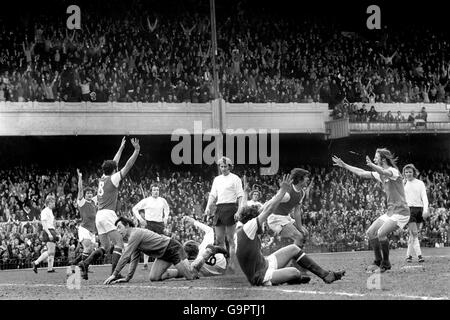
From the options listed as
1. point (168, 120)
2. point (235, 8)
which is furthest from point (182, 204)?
point (235, 8)

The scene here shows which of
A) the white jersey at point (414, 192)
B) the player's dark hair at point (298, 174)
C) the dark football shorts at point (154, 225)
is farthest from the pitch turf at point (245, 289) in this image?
the dark football shorts at point (154, 225)

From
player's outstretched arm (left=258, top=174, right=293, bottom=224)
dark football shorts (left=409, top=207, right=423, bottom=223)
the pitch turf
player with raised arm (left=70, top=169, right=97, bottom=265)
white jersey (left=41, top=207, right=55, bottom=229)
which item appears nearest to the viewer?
the pitch turf

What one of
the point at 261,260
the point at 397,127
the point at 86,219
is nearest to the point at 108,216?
the point at 86,219

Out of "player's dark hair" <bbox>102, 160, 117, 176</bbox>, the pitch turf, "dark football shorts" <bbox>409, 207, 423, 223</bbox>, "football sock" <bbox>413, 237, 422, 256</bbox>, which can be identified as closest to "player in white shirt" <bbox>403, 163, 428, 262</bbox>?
"dark football shorts" <bbox>409, 207, 423, 223</bbox>

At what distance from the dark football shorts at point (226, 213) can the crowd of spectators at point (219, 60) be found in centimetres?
1573

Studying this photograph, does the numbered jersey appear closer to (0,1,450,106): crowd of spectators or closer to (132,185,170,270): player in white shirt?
(132,185,170,270): player in white shirt

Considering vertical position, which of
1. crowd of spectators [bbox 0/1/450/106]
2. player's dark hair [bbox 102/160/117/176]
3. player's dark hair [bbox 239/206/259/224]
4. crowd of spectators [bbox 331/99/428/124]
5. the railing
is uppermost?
crowd of spectators [bbox 0/1/450/106]

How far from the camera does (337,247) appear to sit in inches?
1011

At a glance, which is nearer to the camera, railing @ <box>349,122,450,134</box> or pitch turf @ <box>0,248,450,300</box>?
pitch turf @ <box>0,248,450,300</box>

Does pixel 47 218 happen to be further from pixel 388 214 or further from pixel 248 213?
pixel 248 213

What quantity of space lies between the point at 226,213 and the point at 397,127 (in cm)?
1914

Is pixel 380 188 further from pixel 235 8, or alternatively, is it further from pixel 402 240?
pixel 235 8

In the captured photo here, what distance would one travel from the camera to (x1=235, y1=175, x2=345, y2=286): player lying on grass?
34.9 ft

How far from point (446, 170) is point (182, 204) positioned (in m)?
12.8
